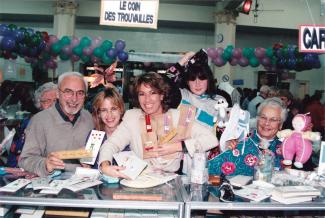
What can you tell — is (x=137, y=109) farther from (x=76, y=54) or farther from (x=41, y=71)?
(x=41, y=71)

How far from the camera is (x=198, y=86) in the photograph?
11.0ft

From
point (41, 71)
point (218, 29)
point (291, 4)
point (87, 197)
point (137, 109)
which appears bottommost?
point (87, 197)

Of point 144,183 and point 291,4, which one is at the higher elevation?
point 291,4

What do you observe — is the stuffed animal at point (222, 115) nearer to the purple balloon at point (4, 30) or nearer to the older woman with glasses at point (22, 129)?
the older woman with glasses at point (22, 129)

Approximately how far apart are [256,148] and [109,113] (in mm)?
1193

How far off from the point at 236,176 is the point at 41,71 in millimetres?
9583

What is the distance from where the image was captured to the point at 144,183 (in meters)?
→ 2.18

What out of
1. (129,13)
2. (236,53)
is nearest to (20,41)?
(129,13)

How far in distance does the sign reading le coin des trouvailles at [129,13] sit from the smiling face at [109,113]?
108 cm

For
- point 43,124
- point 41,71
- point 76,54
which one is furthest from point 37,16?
point 43,124

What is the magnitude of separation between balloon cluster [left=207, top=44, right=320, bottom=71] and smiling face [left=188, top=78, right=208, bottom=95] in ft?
20.1

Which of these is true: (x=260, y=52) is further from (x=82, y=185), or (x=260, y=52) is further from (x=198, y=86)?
(x=82, y=185)

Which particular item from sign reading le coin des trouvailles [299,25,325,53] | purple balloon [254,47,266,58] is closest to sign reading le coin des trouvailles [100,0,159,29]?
sign reading le coin des trouvailles [299,25,325,53]

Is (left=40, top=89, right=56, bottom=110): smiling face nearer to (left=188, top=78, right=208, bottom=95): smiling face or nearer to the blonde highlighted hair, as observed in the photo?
the blonde highlighted hair
